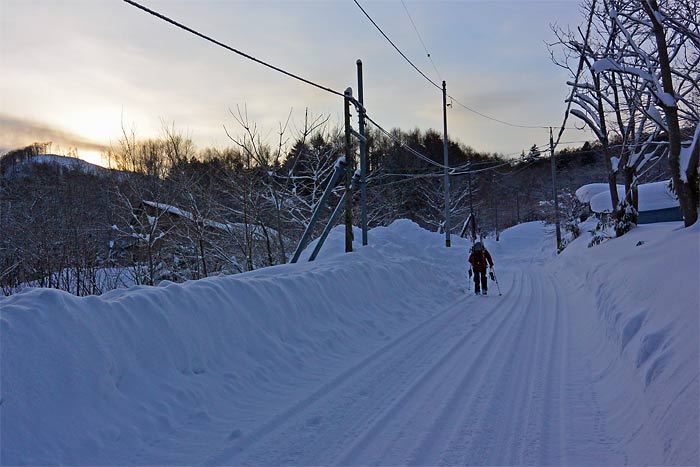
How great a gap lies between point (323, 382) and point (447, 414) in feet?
5.74

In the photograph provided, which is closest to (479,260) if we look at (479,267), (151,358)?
(479,267)

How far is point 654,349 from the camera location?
17.6ft

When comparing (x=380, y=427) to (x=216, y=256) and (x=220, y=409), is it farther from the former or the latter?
(x=216, y=256)

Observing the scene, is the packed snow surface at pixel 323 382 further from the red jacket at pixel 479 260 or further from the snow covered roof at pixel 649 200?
the snow covered roof at pixel 649 200

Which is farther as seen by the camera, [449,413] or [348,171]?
[348,171]

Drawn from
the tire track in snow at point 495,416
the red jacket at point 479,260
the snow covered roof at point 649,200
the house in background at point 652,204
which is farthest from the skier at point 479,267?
the snow covered roof at point 649,200

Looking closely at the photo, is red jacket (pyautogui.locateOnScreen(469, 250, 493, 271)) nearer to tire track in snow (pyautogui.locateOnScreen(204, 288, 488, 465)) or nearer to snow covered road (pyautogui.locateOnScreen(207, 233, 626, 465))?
tire track in snow (pyautogui.locateOnScreen(204, 288, 488, 465))

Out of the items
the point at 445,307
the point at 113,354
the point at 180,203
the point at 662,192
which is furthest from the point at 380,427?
the point at 662,192

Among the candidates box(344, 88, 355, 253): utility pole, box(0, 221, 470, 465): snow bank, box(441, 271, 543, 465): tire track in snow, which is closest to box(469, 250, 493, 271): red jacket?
box(344, 88, 355, 253): utility pole

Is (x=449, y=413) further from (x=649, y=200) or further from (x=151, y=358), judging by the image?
(x=649, y=200)

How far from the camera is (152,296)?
5836 millimetres

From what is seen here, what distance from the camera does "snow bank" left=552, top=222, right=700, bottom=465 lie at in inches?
147

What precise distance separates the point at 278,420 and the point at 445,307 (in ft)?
25.7

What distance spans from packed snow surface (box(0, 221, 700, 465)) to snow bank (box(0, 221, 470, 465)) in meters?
0.02
